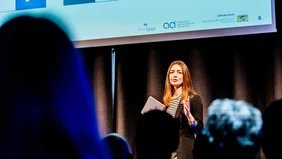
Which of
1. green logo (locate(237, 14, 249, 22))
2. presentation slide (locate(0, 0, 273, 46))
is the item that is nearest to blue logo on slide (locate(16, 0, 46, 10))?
presentation slide (locate(0, 0, 273, 46))

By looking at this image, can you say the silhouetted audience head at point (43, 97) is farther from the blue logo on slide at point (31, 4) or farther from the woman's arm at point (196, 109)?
the blue logo on slide at point (31, 4)

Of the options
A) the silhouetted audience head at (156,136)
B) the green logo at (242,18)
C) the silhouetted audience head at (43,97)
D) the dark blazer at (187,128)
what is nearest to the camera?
the silhouetted audience head at (43,97)

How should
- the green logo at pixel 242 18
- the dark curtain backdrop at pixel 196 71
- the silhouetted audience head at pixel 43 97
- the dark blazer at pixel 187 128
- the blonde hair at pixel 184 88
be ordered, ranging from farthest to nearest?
the dark curtain backdrop at pixel 196 71 → the blonde hair at pixel 184 88 → the dark blazer at pixel 187 128 → the green logo at pixel 242 18 → the silhouetted audience head at pixel 43 97

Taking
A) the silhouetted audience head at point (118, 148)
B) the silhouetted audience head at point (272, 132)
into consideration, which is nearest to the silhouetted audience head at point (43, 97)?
the silhouetted audience head at point (118, 148)

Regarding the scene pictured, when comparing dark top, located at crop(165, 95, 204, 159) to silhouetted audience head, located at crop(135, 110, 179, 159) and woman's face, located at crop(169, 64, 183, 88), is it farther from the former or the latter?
silhouetted audience head, located at crop(135, 110, 179, 159)

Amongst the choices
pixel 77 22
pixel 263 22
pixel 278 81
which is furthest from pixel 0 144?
pixel 278 81

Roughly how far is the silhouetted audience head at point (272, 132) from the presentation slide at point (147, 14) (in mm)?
1665

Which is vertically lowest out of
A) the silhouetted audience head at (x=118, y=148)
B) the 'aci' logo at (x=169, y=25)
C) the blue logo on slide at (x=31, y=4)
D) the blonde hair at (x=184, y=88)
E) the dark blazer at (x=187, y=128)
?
the dark blazer at (x=187, y=128)

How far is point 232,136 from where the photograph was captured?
1091 millimetres

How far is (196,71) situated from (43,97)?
2.81 m

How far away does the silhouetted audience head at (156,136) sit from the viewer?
120 centimetres

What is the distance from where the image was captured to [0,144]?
0.61 m

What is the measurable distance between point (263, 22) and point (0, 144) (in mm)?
2203

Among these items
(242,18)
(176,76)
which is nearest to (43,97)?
(242,18)
